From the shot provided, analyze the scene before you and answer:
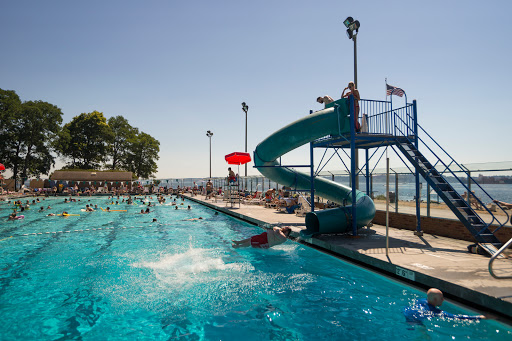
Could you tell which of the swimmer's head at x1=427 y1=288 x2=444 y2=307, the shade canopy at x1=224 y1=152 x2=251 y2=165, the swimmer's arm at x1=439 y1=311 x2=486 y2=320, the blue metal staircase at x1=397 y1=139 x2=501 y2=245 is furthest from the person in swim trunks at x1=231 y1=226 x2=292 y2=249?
the shade canopy at x1=224 y1=152 x2=251 y2=165

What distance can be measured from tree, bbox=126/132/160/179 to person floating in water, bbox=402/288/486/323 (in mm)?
59737

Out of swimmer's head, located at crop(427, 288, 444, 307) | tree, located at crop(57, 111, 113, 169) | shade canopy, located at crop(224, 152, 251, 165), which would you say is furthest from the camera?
tree, located at crop(57, 111, 113, 169)

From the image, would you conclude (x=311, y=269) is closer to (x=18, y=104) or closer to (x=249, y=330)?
(x=249, y=330)

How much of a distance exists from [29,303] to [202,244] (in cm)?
632

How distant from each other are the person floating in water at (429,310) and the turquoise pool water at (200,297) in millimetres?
119

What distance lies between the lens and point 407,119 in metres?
11.5

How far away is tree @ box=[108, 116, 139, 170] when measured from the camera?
58906mm

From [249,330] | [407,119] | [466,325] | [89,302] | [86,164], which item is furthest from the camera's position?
[86,164]

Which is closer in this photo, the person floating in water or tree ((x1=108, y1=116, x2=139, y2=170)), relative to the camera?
the person floating in water

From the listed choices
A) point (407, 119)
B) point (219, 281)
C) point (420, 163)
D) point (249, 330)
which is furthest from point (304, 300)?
point (407, 119)

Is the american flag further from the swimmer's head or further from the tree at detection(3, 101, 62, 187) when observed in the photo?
the tree at detection(3, 101, 62, 187)

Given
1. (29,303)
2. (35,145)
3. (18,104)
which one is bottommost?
(29,303)

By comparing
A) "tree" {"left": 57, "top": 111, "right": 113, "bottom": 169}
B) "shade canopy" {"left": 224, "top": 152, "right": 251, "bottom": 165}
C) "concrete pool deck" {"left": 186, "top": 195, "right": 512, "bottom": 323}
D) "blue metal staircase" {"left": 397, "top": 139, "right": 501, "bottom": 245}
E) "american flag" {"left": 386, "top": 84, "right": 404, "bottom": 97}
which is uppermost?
"tree" {"left": 57, "top": 111, "right": 113, "bottom": 169}

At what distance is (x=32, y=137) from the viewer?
4875 centimetres
